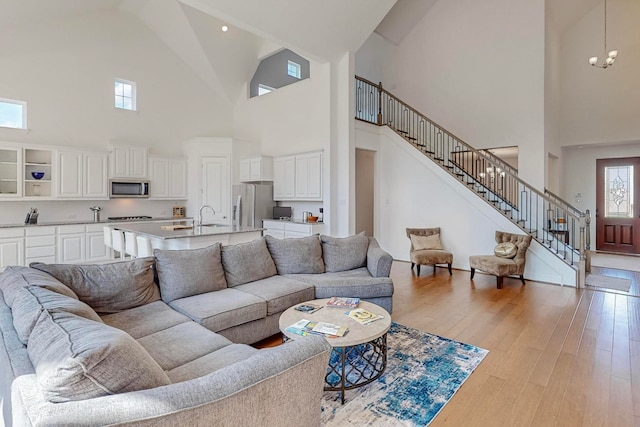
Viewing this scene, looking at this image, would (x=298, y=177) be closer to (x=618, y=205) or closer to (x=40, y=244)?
(x=40, y=244)

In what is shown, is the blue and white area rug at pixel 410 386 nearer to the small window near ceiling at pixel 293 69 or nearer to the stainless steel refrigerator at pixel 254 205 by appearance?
the stainless steel refrigerator at pixel 254 205

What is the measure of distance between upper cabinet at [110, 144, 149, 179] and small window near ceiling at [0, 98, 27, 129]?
1.43 meters

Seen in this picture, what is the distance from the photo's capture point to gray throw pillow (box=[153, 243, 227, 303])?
3.00m

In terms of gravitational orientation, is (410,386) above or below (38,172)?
below

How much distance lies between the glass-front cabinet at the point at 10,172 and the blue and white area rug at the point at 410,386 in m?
6.53

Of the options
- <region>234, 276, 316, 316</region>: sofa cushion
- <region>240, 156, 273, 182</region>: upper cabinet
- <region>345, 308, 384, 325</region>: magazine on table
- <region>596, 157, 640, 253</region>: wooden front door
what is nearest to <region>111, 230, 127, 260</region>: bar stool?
<region>234, 276, 316, 316</region>: sofa cushion

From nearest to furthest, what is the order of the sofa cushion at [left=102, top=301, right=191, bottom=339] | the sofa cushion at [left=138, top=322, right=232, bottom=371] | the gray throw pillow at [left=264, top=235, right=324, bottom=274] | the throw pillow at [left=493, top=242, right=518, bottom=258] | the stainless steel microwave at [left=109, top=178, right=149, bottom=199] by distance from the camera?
the sofa cushion at [left=138, top=322, right=232, bottom=371] → the sofa cushion at [left=102, top=301, right=191, bottom=339] → the gray throw pillow at [left=264, top=235, right=324, bottom=274] → the throw pillow at [left=493, top=242, right=518, bottom=258] → the stainless steel microwave at [left=109, top=178, right=149, bottom=199]

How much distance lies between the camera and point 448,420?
2.11m

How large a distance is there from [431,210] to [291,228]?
2870 mm

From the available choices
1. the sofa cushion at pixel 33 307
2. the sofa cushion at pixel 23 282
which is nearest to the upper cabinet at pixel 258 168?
the sofa cushion at pixel 23 282

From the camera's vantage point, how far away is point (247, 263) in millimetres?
3562

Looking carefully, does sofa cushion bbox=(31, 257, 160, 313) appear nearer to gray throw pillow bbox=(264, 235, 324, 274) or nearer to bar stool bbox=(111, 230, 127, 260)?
gray throw pillow bbox=(264, 235, 324, 274)

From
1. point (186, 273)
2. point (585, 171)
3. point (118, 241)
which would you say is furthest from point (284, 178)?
point (585, 171)

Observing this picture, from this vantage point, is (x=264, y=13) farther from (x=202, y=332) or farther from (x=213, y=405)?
(x=213, y=405)
